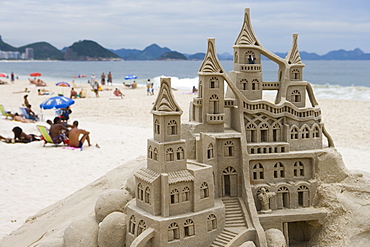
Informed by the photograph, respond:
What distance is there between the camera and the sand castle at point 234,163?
12406mm

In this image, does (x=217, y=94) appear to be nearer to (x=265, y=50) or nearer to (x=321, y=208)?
(x=265, y=50)

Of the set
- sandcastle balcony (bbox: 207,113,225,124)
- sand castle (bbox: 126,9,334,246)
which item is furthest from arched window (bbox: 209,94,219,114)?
sandcastle balcony (bbox: 207,113,225,124)

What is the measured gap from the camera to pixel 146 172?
12844mm

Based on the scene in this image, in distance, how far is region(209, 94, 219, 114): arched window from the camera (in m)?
14.6

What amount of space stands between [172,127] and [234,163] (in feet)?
9.09

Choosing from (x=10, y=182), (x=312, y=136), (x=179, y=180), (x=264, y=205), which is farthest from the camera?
(x=10, y=182)

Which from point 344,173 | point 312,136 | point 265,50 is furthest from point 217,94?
point 344,173

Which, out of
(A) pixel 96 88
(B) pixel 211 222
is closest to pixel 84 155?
(B) pixel 211 222

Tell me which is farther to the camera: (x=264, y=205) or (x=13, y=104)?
(x=13, y=104)

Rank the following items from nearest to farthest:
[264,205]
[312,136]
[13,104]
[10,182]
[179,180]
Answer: [179,180] → [264,205] → [312,136] → [10,182] → [13,104]

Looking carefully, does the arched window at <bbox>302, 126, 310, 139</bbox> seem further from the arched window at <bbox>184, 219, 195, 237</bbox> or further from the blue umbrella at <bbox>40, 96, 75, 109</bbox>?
the blue umbrella at <bbox>40, 96, 75, 109</bbox>

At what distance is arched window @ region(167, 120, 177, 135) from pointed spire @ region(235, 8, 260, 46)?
436 cm

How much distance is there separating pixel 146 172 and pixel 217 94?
3.59 metres

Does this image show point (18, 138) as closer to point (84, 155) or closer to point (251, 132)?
point (84, 155)
